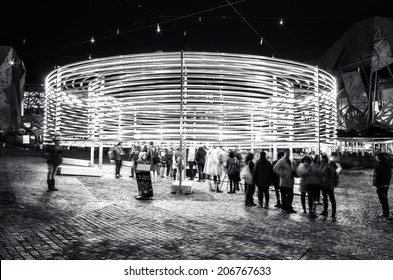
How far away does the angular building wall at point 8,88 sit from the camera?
6069 centimetres

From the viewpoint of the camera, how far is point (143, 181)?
1152cm

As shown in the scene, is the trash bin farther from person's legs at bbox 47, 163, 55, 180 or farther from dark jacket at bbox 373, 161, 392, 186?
dark jacket at bbox 373, 161, 392, 186

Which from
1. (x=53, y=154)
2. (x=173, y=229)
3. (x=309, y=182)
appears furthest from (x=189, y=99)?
(x=173, y=229)

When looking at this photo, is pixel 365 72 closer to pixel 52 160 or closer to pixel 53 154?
pixel 53 154

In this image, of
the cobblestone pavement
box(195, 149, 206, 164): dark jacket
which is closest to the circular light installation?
box(195, 149, 206, 164): dark jacket

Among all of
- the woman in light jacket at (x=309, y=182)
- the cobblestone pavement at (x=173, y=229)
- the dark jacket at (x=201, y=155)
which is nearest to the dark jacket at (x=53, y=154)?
the cobblestone pavement at (x=173, y=229)

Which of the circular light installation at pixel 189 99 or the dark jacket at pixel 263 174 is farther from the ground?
the circular light installation at pixel 189 99

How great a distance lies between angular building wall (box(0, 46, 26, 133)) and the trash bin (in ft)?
179

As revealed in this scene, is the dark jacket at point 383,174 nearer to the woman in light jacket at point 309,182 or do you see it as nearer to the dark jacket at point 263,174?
the woman in light jacket at point 309,182

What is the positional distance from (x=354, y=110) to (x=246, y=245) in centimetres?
5290

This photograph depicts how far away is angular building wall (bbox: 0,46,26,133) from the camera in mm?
60688

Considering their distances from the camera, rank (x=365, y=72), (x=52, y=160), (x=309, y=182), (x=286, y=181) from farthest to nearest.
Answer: (x=365, y=72) < (x=52, y=160) < (x=286, y=181) < (x=309, y=182)

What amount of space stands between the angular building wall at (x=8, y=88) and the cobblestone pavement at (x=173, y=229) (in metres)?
54.8

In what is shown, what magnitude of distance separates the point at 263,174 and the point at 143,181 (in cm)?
370
